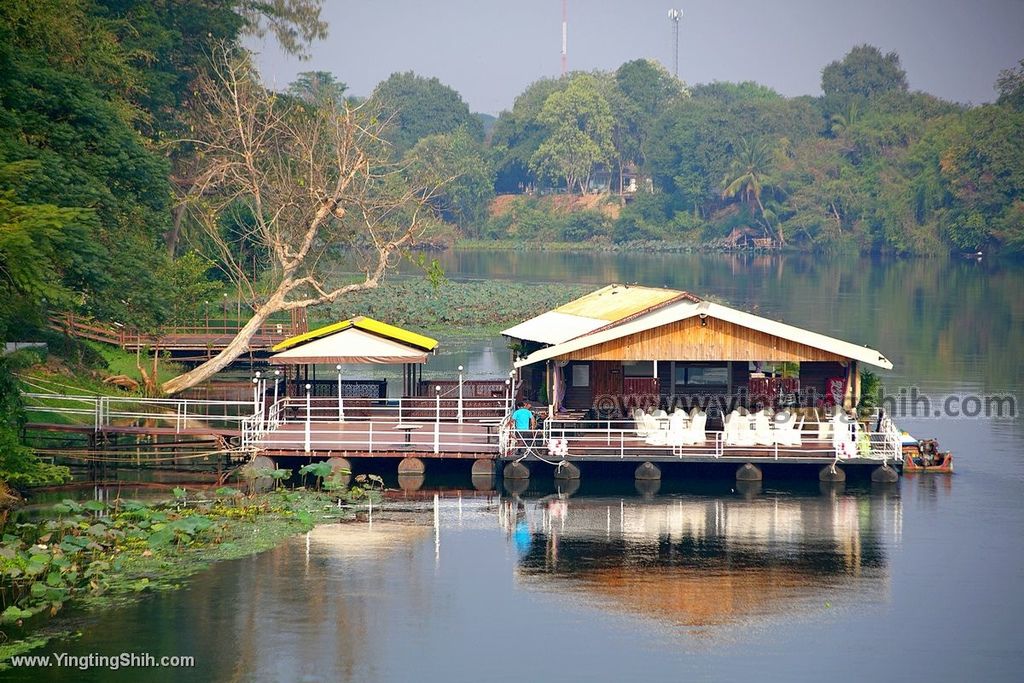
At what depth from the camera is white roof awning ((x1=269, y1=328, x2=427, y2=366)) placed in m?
40.8

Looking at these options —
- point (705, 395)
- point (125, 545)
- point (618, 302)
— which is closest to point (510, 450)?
point (705, 395)

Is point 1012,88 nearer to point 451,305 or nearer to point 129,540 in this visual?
point 451,305

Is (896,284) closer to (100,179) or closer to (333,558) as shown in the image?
(100,179)

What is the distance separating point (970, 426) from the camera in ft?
163

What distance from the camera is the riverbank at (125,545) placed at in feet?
91.1

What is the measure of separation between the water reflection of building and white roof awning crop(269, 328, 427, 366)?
6255 millimetres

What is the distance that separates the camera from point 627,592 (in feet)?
96.0

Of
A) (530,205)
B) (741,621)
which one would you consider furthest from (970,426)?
(530,205)

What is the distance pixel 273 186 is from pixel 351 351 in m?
21.7

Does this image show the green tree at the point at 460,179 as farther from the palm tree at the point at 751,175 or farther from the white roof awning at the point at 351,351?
the white roof awning at the point at 351,351

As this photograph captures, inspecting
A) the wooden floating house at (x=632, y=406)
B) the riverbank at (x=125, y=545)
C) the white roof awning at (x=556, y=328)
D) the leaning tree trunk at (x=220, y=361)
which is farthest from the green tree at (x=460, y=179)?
the riverbank at (x=125, y=545)

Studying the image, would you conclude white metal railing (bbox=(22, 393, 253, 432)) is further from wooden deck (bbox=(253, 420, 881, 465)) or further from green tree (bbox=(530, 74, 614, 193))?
green tree (bbox=(530, 74, 614, 193))

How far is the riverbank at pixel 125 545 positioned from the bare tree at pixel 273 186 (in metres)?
15.9

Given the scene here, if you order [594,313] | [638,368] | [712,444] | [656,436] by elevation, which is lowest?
[712,444]
